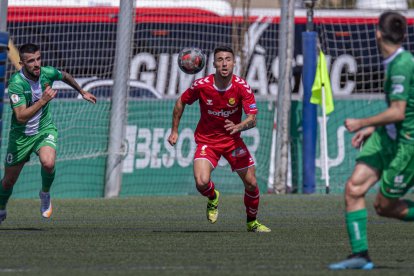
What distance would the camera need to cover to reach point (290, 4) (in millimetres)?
19844

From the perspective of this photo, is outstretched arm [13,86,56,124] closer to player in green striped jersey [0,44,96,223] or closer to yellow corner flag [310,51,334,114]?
player in green striped jersey [0,44,96,223]

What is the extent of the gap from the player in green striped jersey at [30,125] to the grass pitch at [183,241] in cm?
54

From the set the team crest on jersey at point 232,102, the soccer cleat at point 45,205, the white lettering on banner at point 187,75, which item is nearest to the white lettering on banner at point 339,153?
the white lettering on banner at point 187,75

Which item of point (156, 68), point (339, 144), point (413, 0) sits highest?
point (413, 0)

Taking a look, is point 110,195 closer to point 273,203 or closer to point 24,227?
point 273,203

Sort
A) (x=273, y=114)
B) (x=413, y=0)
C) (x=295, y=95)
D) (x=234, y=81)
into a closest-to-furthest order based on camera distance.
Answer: (x=234, y=81), (x=273, y=114), (x=295, y=95), (x=413, y=0)

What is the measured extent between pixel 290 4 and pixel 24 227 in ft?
29.4

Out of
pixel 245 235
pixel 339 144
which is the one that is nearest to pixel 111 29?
pixel 339 144

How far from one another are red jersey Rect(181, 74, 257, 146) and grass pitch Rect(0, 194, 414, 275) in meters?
1.01

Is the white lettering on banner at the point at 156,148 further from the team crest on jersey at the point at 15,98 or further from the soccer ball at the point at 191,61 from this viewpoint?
the team crest on jersey at the point at 15,98

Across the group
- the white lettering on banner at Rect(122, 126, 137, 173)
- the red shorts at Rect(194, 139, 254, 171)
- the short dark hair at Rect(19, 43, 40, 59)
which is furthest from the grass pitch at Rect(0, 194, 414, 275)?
the white lettering on banner at Rect(122, 126, 137, 173)

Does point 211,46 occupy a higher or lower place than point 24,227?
higher

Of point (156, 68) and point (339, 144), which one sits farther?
point (156, 68)

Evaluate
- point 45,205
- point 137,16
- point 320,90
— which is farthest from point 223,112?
point 137,16
